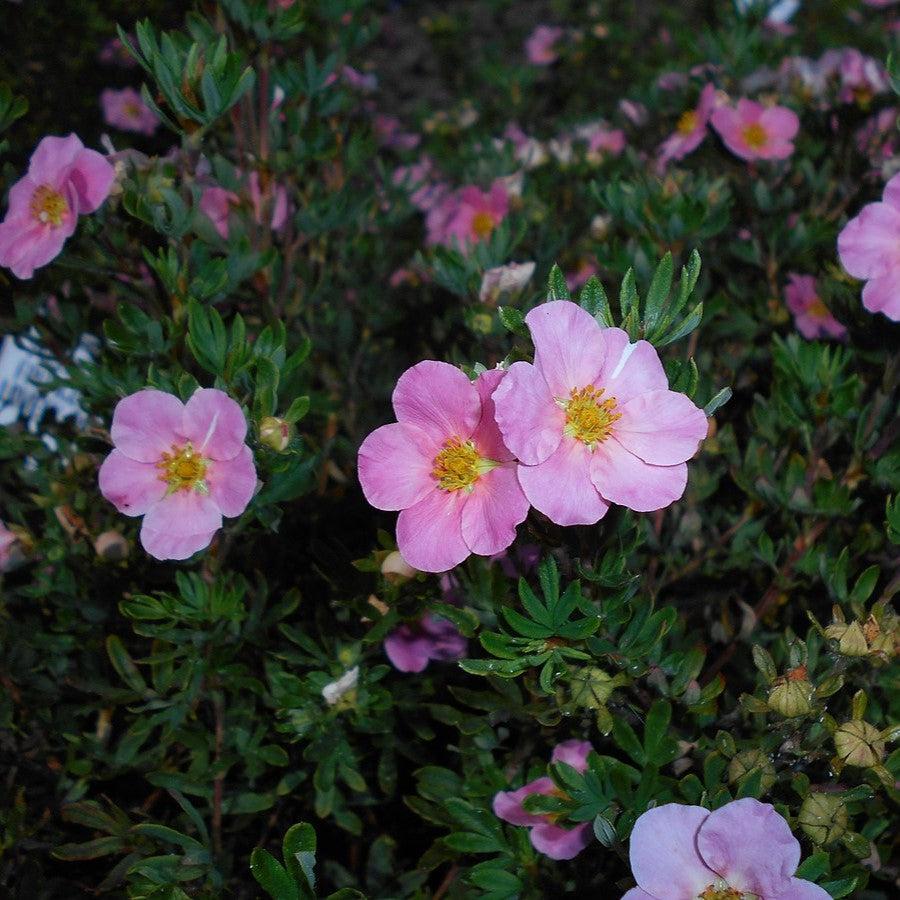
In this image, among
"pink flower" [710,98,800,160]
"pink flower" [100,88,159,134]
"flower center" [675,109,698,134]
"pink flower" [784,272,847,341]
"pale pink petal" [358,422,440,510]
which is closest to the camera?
"pale pink petal" [358,422,440,510]

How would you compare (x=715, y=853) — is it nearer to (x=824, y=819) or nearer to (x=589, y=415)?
(x=824, y=819)

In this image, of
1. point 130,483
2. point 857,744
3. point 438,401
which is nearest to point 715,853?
point 857,744

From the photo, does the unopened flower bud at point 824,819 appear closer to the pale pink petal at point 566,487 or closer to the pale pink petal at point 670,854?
the pale pink petal at point 670,854

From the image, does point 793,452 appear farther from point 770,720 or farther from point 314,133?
point 314,133

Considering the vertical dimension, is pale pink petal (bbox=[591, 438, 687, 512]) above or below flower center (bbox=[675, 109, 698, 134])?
above

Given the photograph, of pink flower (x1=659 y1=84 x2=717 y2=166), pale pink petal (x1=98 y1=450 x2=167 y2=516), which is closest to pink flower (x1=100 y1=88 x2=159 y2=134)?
pink flower (x1=659 y1=84 x2=717 y2=166)

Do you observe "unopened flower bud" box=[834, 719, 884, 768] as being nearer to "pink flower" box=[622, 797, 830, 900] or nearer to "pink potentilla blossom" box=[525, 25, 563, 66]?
"pink flower" box=[622, 797, 830, 900]

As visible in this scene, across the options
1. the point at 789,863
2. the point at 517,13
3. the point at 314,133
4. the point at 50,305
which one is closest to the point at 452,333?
the point at 314,133
